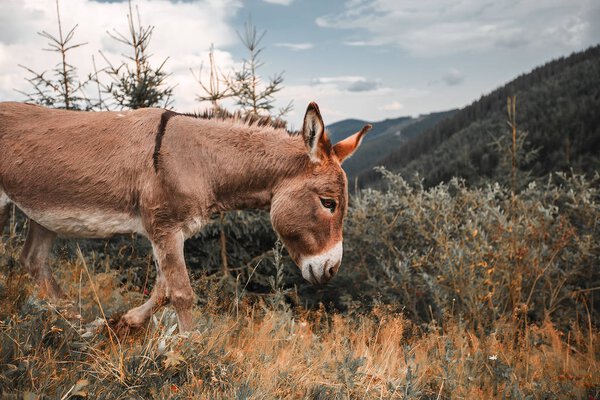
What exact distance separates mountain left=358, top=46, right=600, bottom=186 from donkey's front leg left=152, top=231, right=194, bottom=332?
3566cm

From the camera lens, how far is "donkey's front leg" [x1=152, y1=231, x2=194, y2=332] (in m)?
3.17

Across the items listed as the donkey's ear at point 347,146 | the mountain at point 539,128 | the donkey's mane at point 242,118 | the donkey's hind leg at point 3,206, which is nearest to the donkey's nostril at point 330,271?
the donkey's ear at point 347,146

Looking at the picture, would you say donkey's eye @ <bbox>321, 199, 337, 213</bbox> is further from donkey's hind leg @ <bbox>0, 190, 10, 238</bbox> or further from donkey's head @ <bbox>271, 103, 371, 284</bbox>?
donkey's hind leg @ <bbox>0, 190, 10, 238</bbox>

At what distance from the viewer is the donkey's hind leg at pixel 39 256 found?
3781 mm

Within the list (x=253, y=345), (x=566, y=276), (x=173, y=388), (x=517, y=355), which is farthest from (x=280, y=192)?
(x=566, y=276)

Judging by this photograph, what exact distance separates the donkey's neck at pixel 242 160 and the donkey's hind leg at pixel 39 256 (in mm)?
1647

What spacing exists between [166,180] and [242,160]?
62 cm

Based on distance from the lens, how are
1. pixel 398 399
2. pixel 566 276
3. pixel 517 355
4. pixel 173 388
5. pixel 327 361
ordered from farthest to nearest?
pixel 566 276 < pixel 517 355 < pixel 327 361 < pixel 398 399 < pixel 173 388

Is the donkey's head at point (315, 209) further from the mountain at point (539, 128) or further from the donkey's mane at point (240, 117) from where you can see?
the mountain at point (539, 128)

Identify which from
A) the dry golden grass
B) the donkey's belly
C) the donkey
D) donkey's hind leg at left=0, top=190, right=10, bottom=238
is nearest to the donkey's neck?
the donkey

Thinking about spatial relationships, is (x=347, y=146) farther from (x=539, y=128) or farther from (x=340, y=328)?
(x=539, y=128)

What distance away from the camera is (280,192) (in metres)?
3.45

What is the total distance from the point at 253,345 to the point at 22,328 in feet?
5.31

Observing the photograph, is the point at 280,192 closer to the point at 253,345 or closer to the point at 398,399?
the point at 253,345
